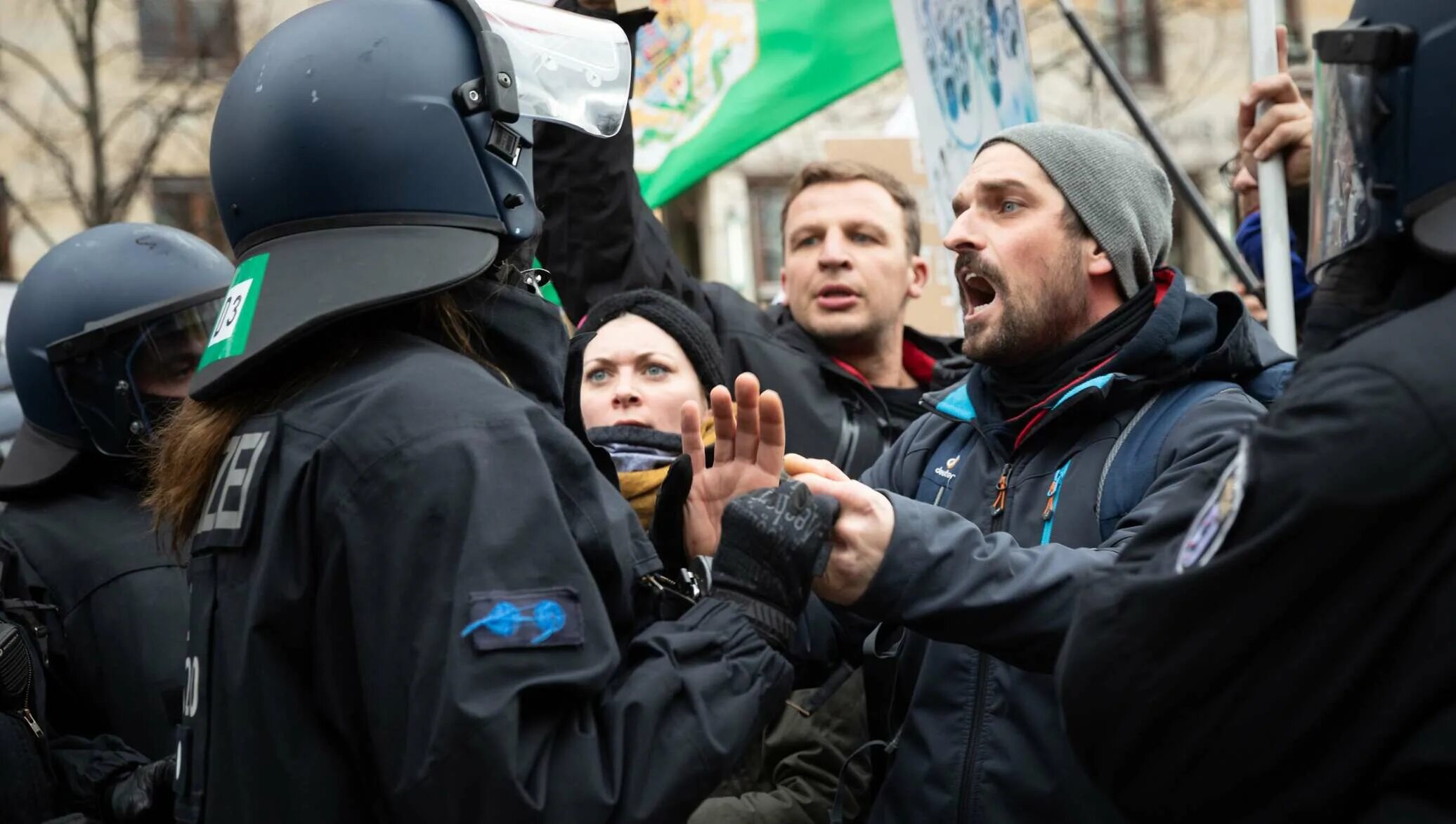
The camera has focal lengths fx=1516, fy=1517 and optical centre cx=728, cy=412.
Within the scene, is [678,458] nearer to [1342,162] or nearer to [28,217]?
[1342,162]

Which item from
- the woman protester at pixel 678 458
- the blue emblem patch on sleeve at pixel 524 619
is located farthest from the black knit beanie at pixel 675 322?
the blue emblem patch on sleeve at pixel 524 619

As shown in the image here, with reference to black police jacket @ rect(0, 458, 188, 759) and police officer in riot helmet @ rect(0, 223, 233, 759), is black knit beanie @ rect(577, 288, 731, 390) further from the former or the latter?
black police jacket @ rect(0, 458, 188, 759)

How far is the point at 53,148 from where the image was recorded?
48.7ft

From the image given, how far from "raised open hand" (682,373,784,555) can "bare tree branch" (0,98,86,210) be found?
519 inches

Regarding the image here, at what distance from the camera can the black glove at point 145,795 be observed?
312 centimetres

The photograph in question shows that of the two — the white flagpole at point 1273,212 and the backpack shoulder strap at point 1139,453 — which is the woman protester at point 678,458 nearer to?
the backpack shoulder strap at point 1139,453

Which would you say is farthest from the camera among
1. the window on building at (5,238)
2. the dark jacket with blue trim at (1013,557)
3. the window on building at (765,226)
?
the window on building at (765,226)

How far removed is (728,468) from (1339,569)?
1218 millimetres

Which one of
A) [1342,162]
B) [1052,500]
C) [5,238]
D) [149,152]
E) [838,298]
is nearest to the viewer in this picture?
[1342,162]

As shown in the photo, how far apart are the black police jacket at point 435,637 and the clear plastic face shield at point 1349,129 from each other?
92cm

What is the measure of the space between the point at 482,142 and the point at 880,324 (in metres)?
2.57

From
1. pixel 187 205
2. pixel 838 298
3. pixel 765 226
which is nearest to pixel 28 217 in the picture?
pixel 187 205

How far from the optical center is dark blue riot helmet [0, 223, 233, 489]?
147 inches

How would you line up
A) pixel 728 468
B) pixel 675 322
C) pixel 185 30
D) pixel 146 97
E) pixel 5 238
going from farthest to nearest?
pixel 185 30
pixel 5 238
pixel 146 97
pixel 675 322
pixel 728 468
